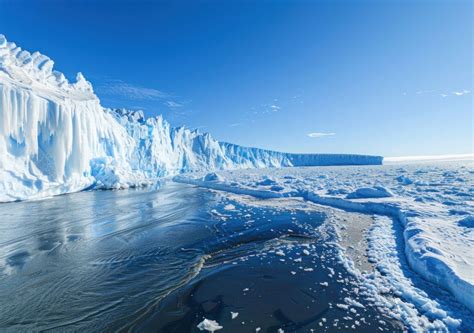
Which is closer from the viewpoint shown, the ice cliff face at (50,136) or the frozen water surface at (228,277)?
the frozen water surface at (228,277)

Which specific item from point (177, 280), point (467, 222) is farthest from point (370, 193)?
point (177, 280)

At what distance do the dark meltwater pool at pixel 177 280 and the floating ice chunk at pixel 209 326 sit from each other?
0.09 meters

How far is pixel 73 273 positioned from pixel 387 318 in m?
5.98

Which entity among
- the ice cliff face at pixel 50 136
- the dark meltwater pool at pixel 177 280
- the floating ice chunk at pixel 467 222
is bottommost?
the dark meltwater pool at pixel 177 280

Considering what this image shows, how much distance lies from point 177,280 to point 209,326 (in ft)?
5.12

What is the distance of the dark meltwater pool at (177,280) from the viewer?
3.56m

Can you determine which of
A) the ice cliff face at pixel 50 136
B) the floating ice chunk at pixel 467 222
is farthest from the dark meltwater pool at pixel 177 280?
the ice cliff face at pixel 50 136

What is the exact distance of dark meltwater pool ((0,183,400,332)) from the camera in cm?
356

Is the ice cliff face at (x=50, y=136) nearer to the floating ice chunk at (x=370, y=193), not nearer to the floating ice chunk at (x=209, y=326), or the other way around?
the floating ice chunk at (x=209, y=326)

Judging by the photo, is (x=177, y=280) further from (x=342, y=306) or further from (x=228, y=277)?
(x=342, y=306)

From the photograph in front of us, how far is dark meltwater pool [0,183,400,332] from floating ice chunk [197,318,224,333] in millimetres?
89

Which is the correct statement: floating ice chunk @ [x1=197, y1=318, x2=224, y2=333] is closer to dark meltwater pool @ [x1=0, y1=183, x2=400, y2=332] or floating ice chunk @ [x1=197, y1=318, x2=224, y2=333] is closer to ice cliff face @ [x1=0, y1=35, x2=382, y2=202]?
dark meltwater pool @ [x1=0, y1=183, x2=400, y2=332]

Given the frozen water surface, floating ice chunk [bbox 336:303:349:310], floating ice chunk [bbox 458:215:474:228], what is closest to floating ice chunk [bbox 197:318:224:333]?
the frozen water surface

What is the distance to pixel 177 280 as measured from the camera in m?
4.77
